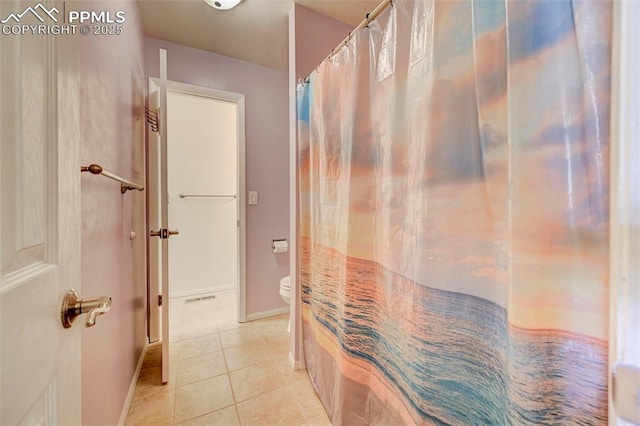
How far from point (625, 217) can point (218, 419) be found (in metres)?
A: 1.71

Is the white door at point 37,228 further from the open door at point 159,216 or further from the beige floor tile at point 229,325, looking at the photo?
the beige floor tile at point 229,325

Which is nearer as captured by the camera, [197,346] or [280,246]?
[197,346]

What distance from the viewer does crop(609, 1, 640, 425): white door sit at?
408 millimetres

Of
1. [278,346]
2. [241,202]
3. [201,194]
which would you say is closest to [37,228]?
[278,346]

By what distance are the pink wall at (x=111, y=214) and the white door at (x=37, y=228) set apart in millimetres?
169

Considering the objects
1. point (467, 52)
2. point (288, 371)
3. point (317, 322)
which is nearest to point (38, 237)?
point (467, 52)

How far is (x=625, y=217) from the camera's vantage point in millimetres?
422

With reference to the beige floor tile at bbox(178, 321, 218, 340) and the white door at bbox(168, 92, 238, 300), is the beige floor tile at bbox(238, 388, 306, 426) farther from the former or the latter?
the white door at bbox(168, 92, 238, 300)

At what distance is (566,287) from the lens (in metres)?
0.52

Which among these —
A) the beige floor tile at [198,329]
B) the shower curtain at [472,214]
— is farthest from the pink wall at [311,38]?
the beige floor tile at [198,329]

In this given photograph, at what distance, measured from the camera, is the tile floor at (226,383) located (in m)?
1.35

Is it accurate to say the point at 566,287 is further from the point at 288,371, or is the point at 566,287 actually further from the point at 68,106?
the point at 288,371

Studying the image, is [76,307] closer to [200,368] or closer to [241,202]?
[200,368]

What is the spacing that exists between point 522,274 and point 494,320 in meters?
0.19
